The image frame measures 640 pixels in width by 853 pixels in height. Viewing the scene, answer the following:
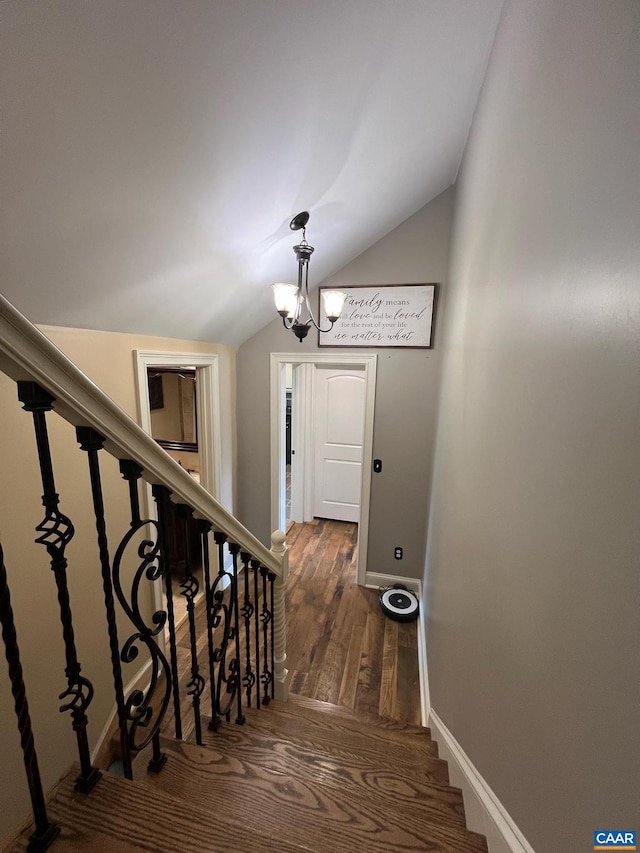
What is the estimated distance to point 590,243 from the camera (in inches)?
22.6

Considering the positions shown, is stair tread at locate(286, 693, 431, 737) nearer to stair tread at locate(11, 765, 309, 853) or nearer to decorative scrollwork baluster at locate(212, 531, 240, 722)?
decorative scrollwork baluster at locate(212, 531, 240, 722)

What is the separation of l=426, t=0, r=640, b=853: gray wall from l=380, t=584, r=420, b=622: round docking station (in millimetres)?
1716

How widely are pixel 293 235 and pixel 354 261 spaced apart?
0.96 metres

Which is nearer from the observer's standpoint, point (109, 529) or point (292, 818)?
point (292, 818)

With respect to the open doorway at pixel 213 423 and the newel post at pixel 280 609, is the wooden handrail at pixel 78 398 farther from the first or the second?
the open doorway at pixel 213 423

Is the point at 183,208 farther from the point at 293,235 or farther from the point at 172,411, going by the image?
the point at 172,411

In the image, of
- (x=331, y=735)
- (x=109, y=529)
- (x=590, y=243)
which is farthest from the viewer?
(x=109, y=529)

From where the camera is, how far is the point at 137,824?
632 millimetres

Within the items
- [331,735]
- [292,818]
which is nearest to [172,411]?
[331,735]

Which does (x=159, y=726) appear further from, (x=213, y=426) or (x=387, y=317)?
(x=387, y=317)

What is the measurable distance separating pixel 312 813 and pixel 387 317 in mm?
2729

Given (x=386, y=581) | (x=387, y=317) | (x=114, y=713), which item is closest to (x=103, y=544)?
(x=114, y=713)

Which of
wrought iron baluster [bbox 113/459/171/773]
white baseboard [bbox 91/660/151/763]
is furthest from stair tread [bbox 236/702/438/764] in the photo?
white baseboard [bbox 91/660/151/763]

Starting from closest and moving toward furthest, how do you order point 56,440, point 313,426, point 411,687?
1. point 56,440
2. point 411,687
3. point 313,426
